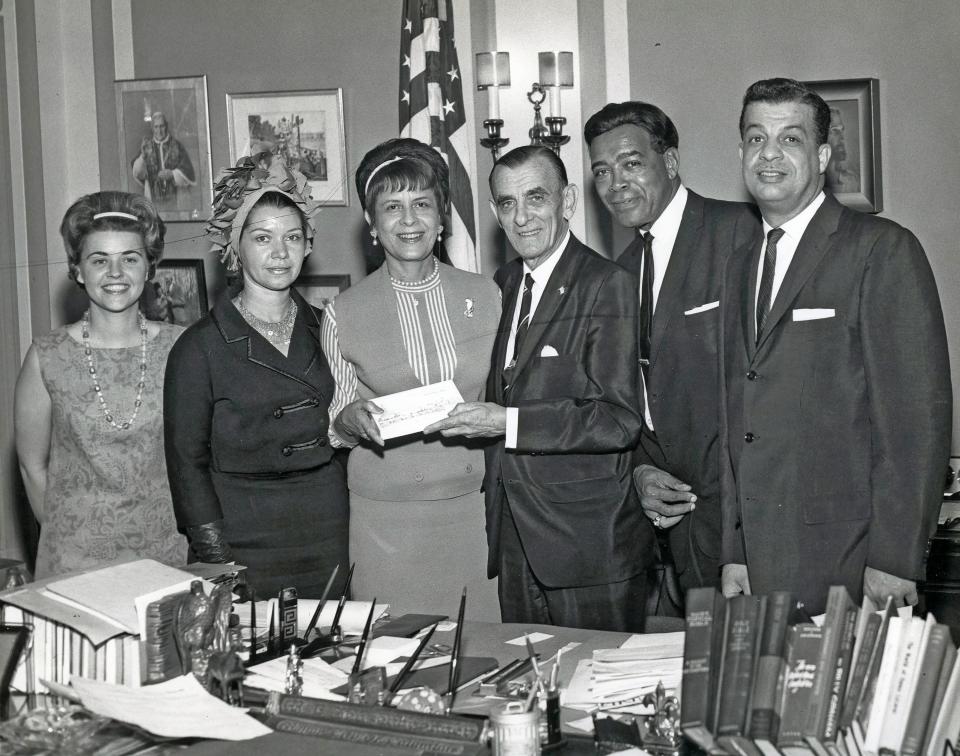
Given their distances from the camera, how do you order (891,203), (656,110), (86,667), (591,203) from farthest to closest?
(591,203)
(891,203)
(656,110)
(86,667)

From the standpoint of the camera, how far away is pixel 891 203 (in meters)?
3.76

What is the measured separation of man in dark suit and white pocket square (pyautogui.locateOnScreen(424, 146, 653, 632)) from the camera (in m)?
2.67

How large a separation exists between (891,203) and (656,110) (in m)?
1.21

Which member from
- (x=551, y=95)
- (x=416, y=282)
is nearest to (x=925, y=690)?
(x=416, y=282)

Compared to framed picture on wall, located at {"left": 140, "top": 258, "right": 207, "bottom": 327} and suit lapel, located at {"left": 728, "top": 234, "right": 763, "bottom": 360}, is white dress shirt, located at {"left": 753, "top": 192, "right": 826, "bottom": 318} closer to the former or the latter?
suit lapel, located at {"left": 728, "top": 234, "right": 763, "bottom": 360}

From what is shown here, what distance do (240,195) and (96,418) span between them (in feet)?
2.46

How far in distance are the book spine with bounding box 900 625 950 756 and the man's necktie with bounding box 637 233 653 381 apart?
1.51 m

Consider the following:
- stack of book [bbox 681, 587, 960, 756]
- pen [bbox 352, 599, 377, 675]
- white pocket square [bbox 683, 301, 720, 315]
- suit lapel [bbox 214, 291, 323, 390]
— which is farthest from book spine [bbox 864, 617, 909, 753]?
suit lapel [bbox 214, 291, 323, 390]

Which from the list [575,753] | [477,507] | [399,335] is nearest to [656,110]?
[399,335]

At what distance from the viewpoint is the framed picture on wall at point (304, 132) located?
4457 mm

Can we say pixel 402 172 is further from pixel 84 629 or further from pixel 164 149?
pixel 84 629

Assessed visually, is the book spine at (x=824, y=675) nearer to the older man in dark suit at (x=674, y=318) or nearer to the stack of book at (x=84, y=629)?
the stack of book at (x=84, y=629)

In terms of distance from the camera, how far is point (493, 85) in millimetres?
3939

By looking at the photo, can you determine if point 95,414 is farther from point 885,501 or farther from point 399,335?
point 885,501
